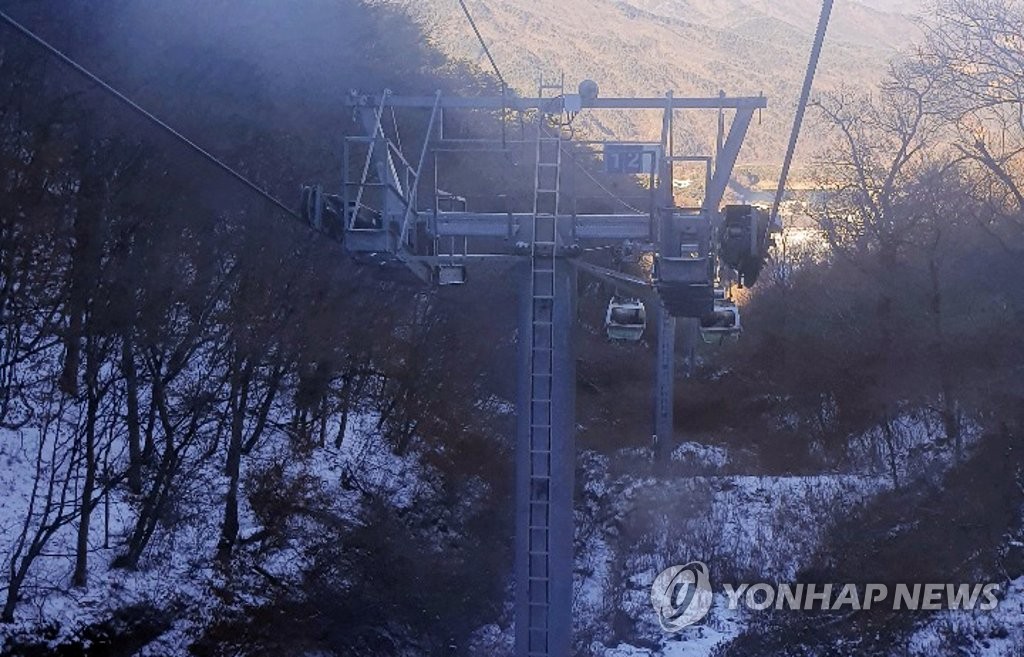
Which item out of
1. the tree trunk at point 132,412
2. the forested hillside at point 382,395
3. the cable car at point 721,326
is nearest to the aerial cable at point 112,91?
the forested hillside at point 382,395

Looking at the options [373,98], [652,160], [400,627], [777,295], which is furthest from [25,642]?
[777,295]

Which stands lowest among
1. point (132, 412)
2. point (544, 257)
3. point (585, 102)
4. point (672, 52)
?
point (132, 412)

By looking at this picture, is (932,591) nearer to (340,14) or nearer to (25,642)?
(25,642)

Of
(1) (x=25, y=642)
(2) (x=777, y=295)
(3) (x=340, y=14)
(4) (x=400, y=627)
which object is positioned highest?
(3) (x=340, y=14)

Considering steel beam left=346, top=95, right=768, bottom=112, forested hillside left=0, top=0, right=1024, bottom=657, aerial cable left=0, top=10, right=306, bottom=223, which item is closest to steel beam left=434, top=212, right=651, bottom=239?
forested hillside left=0, top=0, right=1024, bottom=657

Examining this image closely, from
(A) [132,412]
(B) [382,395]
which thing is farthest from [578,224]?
(B) [382,395]

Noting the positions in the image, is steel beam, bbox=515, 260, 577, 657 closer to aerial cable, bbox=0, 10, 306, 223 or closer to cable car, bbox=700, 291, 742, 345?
aerial cable, bbox=0, 10, 306, 223

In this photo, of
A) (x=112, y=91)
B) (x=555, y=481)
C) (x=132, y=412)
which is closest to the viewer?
(x=112, y=91)

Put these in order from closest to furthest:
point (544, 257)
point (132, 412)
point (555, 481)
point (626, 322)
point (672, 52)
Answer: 1. point (555, 481)
2. point (544, 257)
3. point (626, 322)
4. point (132, 412)
5. point (672, 52)

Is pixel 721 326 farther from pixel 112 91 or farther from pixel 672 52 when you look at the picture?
pixel 672 52
